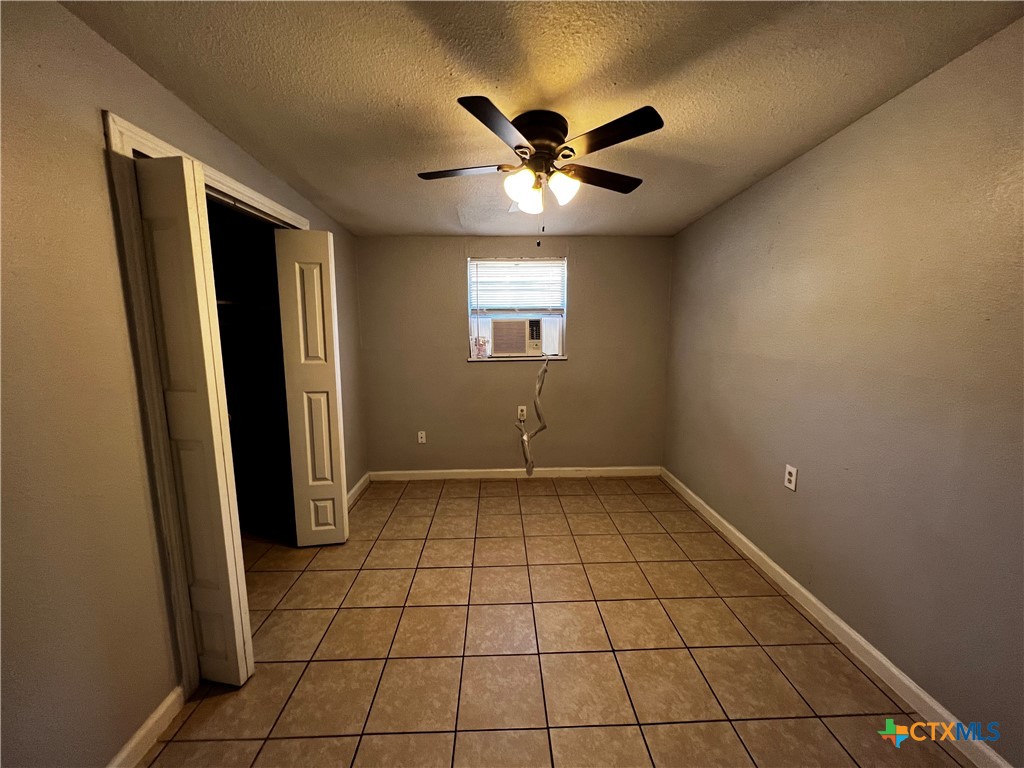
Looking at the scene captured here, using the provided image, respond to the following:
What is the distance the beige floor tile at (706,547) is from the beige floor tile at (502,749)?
1.41 meters

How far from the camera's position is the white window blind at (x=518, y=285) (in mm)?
3117

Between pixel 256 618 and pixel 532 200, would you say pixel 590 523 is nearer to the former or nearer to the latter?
pixel 256 618

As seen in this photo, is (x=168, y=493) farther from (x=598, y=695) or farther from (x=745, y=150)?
(x=745, y=150)

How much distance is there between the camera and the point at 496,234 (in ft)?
9.86

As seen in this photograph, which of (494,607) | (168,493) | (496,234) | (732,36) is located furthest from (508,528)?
(732,36)

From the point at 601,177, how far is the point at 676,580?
2.06m

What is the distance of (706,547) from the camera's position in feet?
7.38

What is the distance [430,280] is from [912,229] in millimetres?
2822

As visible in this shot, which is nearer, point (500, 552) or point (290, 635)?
point (290, 635)

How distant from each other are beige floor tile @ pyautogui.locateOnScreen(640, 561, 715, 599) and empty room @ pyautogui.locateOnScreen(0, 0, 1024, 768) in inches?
0.8

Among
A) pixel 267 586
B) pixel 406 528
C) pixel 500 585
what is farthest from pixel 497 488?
pixel 267 586

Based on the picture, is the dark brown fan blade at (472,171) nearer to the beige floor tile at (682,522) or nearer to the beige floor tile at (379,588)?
the beige floor tile at (379,588)

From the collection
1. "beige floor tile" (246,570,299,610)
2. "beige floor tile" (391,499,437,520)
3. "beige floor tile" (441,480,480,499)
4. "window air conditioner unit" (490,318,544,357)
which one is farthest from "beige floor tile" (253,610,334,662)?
"window air conditioner unit" (490,318,544,357)

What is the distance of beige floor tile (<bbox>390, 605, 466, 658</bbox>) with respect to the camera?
4.94ft
